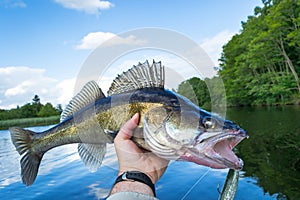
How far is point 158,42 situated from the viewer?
213cm

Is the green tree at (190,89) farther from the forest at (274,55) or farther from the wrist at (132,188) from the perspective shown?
the forest at (274,55)

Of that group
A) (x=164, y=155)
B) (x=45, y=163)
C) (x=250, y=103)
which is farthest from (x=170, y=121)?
(x=250, y=103)

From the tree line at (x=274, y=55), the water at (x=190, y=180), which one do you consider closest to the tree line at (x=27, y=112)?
the tree line at (x=274, y=55)

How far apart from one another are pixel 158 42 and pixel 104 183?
18.2 ft

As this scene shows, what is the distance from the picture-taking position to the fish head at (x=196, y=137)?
6.26 ft

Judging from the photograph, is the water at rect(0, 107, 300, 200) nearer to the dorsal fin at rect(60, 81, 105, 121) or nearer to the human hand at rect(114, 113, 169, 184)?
the dorsal fin at rect(60, 81, 105, 121)

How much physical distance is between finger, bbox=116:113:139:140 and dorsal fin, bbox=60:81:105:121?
58 centimetres

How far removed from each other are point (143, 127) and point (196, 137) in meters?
0.49

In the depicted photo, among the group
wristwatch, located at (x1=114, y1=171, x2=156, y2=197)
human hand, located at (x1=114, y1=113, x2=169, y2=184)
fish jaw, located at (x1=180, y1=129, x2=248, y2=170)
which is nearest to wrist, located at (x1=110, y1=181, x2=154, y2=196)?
wristwatch, located at (x1=114, y1=171, x2=156, y2=197)

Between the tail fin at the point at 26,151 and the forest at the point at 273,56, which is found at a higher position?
the forest at the point at 273,56

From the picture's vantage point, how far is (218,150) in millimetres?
1948

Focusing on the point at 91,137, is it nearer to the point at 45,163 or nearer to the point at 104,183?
the point at 104,183

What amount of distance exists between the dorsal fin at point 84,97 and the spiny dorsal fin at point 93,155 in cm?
42

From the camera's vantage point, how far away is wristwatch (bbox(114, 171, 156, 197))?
2.01 metres
